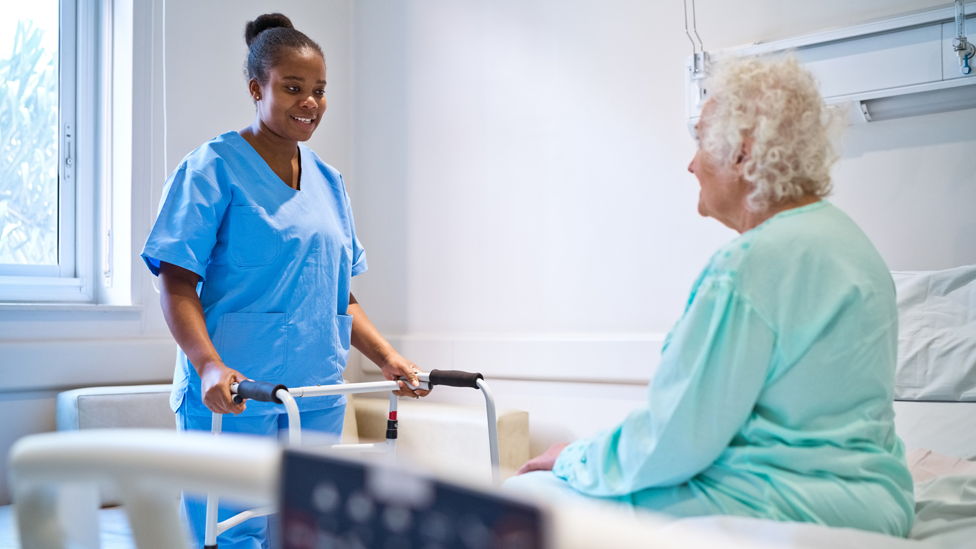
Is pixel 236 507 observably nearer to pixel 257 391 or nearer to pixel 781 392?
pixel 257 391

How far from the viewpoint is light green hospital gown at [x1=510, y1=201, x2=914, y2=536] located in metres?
→ 0.94

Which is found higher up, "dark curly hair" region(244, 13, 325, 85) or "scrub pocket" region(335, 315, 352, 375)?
"dark curly hair" region(244, 13, 325, 85)

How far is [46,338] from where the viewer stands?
2.49m

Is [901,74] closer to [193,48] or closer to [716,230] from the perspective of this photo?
[716,230]

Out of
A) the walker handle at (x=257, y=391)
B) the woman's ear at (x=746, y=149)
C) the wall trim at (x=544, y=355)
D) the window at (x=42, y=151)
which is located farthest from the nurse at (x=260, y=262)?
the window at (x=42, y=151)

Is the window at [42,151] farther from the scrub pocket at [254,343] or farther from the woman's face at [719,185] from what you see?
the woman's face at [719,185]

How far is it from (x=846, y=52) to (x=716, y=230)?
0.65 m

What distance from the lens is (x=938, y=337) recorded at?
1764mm

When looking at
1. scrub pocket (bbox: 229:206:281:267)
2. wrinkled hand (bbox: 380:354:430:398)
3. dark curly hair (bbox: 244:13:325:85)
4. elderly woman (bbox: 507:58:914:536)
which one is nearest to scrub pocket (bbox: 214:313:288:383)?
scrub pocket (bbox: 229:206:281:267)

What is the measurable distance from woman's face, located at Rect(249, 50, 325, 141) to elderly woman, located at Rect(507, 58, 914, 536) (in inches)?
40.0

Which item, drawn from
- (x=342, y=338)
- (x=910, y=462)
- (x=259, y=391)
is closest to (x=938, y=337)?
(x=910, y=462)

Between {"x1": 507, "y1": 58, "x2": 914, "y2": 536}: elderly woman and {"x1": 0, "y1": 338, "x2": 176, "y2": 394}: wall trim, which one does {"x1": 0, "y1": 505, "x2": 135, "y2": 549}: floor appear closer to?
{"x1": 0, "y1": 338, "x2": 176, "y2": 394}: wall trim

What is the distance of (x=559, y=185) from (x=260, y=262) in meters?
1.51

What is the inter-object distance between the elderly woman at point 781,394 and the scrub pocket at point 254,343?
0.81m
